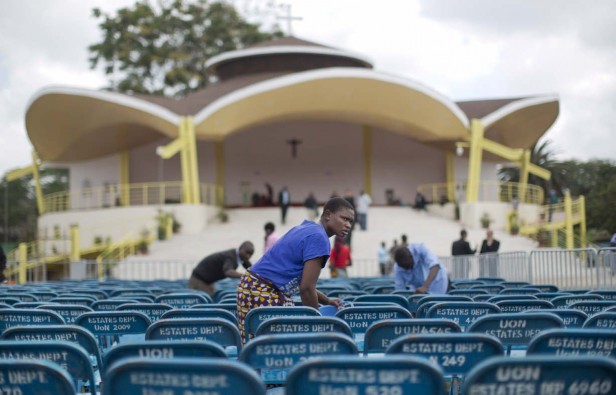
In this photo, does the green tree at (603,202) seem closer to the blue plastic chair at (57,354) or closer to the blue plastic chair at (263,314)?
the blue plastic chair at (263,314)

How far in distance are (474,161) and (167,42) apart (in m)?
23.1

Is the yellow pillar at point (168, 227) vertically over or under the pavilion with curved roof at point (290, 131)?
under

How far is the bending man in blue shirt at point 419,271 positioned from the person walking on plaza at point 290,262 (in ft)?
10.7

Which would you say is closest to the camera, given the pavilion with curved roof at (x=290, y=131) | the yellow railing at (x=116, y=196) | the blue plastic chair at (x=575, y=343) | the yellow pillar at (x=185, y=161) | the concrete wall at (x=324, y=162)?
the blue plastic chair at (x=575, y=343)

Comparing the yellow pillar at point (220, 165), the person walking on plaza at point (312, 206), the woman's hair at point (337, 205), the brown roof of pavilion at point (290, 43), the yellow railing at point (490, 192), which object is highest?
the brown roof of pavilion at point (290, 43)

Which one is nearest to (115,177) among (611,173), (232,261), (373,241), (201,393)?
(373,241)

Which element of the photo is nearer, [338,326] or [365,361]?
[365,361]

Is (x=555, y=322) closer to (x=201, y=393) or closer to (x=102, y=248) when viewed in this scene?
(x=201, y=393)

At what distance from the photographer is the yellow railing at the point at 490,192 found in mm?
35531

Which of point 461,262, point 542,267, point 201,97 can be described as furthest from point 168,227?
point 542,267

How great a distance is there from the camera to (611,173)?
2925 centimetres

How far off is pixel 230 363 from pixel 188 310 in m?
2.40

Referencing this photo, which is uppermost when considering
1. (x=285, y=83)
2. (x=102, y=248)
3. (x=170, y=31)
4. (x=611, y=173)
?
(x=170, y=31)

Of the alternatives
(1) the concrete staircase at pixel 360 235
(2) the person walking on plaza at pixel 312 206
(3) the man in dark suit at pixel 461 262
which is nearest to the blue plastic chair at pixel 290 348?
(3) the man in dark suit at pixel 461 262
